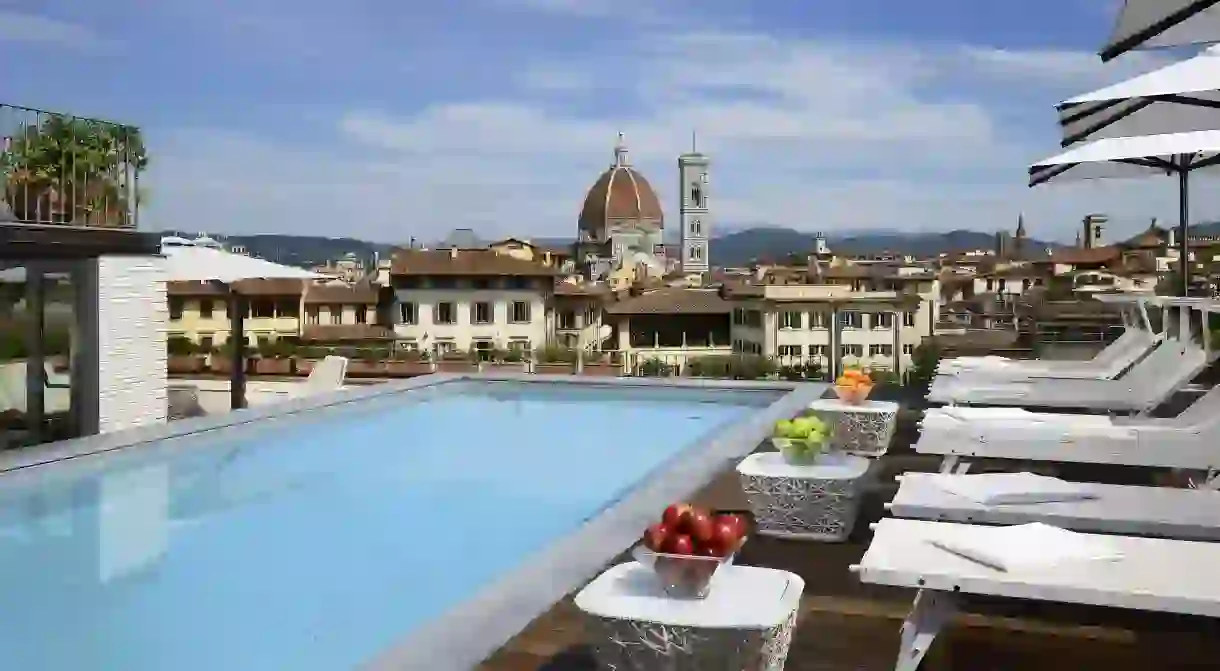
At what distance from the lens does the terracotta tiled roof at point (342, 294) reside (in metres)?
43.8

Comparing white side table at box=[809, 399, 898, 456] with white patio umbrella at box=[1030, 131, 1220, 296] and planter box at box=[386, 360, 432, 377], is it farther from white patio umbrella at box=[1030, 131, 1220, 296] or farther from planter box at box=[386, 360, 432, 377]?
planter box at box=[386, 360, 432, 377]

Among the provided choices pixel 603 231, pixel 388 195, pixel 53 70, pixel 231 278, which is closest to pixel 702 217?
pixel 603 231

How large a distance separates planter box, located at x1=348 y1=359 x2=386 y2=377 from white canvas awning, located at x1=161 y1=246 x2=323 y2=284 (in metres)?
6.02

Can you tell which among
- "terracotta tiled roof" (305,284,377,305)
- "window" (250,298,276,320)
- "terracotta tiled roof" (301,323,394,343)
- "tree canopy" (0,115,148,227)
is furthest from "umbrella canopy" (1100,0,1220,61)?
"terracotta tiled roof" (305,284,377,305)

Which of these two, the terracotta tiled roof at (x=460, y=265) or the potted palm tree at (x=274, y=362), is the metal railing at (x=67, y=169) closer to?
the potted palm tree at (x=274, y=362)

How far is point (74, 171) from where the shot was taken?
1012 centimetres

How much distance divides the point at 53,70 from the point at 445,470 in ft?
66.8

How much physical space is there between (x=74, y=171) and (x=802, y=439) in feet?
26.5

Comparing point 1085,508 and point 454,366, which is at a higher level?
point 1085,508

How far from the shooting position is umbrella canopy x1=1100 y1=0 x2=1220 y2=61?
168 inches

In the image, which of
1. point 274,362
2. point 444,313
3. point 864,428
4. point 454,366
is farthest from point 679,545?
point 444,313

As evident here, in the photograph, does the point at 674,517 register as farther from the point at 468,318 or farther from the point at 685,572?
the point at 468,318

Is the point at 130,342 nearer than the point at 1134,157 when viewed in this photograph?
No

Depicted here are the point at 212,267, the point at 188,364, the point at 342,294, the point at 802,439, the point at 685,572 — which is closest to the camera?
the point at 685,572
